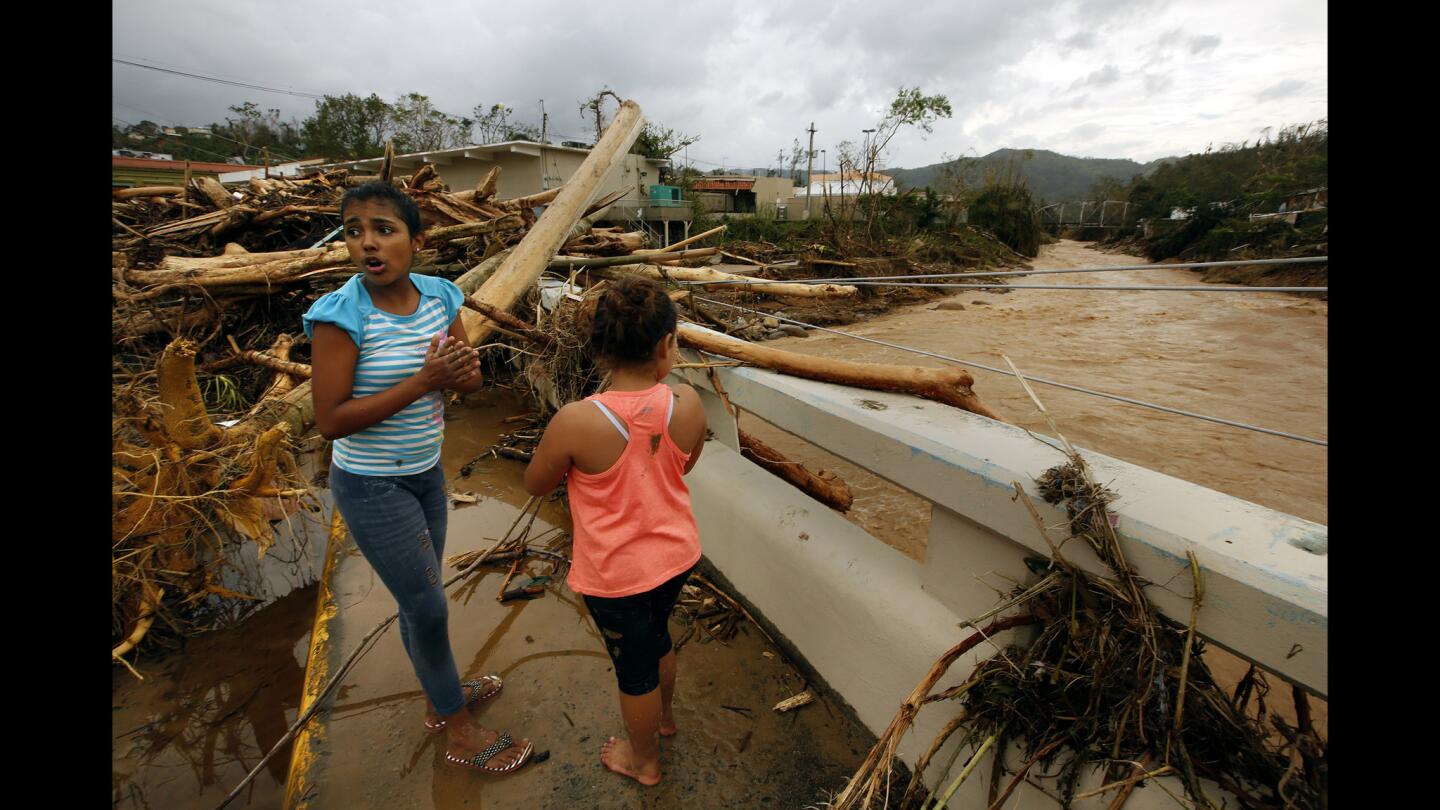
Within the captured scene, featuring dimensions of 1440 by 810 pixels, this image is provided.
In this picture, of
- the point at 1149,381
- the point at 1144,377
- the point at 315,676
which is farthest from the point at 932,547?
the point at 1144,377

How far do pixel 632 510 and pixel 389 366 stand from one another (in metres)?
0.77

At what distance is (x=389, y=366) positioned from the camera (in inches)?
59.7

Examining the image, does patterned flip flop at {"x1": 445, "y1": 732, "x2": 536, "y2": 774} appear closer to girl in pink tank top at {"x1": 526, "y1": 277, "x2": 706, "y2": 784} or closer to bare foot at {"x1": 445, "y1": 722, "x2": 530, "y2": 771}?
bare foot at {"x1": 445, "y1": 722, "x2": 530, "y2": 771}

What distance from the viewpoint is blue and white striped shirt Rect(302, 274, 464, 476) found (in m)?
1.46

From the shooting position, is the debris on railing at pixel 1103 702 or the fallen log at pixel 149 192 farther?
the fallen log at pixel 149 192

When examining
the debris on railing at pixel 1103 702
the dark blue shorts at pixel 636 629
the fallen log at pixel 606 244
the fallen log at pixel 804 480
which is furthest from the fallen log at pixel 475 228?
the debris on railing at pixel 1103 702

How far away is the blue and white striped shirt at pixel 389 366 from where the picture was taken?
146 centimetres

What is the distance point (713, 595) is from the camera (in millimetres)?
2541

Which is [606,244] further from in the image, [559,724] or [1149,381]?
[1149,381]

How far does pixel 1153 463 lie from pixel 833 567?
403cm

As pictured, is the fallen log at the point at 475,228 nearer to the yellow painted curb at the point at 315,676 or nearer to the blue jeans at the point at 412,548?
the yellow painted curb at the point at 315,676
